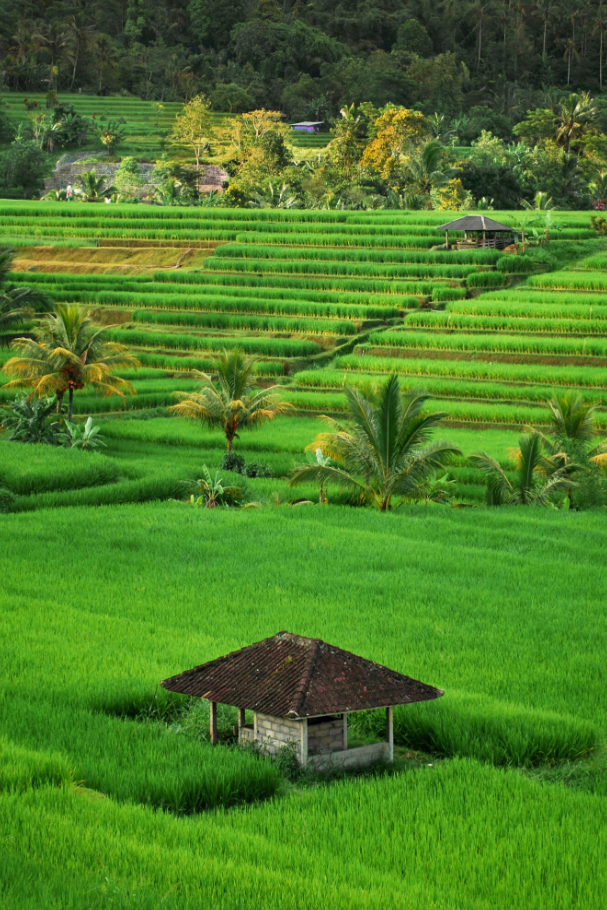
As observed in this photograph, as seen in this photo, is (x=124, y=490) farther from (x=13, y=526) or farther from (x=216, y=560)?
(x=216, y=560)

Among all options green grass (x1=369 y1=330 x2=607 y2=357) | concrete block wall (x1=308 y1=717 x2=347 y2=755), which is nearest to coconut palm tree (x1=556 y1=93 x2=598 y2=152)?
green grass (x1=369 y1=330 x2=607 y2=357)

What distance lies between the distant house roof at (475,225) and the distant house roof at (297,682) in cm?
2919

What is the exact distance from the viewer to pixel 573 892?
302 inches

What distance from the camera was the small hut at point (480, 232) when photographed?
3831cm

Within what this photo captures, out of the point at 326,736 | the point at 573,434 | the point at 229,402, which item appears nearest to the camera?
the point at 326,736

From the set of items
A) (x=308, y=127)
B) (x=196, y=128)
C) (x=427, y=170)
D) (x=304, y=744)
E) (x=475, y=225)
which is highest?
(x=308, y=127)

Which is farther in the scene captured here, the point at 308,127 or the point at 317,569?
the point at 308,127

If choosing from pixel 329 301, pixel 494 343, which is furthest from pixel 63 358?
pixel 329 301

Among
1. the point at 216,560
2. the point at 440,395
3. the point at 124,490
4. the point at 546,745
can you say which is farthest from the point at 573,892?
the point at 440,395

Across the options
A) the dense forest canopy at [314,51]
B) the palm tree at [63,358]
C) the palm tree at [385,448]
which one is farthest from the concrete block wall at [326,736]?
the dense forest canopy at [314,51]

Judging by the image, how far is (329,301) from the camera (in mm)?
37344

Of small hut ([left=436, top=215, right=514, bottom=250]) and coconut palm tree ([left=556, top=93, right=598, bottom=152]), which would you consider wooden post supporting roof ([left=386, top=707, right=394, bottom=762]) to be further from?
coconut palm tree ([left=556, top=93, right=598, bottom=152])

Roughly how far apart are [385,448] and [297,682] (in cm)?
969

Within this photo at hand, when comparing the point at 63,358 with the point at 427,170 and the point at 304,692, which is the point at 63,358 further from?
the point at 427,170
